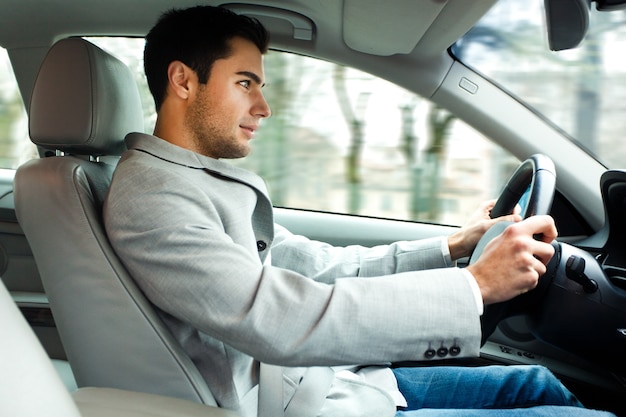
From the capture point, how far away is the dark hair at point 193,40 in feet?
5.11

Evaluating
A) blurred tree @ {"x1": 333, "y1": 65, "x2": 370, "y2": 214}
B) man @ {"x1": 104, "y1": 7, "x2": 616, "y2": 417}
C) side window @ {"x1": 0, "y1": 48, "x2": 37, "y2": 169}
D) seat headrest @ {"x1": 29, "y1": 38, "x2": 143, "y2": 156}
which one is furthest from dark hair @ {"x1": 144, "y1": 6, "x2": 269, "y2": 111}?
side window @ {"x1": 0, "y1": 48, "x2": 37, "y2": 169}

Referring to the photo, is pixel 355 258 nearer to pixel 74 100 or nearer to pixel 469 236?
pixel 469 236

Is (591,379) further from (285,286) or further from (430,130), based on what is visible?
(285,286)

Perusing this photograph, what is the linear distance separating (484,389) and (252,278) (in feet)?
2.38

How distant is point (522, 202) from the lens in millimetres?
1683

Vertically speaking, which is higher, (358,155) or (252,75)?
(252,75)

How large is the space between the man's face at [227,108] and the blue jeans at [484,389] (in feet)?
2.24

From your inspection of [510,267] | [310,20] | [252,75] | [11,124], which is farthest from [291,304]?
[11,124]

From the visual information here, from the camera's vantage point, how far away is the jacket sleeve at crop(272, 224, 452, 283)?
180cm

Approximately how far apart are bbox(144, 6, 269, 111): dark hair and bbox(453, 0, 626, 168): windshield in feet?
2.52

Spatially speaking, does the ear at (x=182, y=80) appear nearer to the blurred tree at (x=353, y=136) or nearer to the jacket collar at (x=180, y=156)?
the jacket collar at (x=180, y=156)

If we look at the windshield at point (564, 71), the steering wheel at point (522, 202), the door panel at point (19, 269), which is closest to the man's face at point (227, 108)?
the steering wheel at point (522, 202)

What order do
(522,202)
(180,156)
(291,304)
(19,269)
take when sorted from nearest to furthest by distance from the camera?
(291,304)
(180,156)
(522,202)
(19,269)

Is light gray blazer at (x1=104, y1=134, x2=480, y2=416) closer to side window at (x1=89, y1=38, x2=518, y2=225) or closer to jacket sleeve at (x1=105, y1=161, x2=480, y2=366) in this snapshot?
jacket sleeve at (x1=105, y1=161, x2=480, y2=366)
